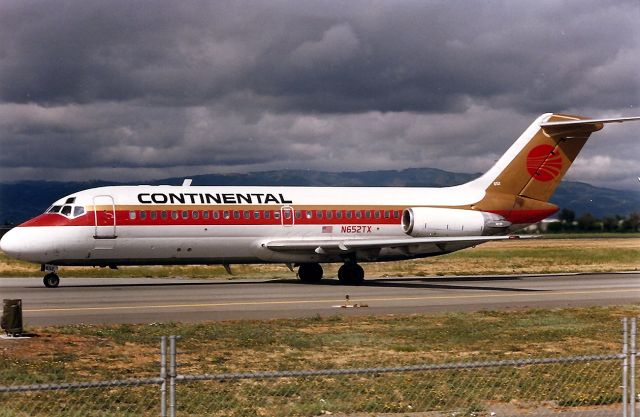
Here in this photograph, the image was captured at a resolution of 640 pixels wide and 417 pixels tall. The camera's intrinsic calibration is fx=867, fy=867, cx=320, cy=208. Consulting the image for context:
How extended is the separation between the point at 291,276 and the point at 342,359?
2473 centimetres

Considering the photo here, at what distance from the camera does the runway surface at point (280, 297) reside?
73.6 ft

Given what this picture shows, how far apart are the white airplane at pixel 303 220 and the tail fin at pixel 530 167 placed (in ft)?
0.14

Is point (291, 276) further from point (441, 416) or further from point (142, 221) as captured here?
point (441, 416)

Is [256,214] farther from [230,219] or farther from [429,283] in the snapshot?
[429,283]

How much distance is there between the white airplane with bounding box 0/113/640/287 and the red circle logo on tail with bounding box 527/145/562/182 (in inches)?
1.7

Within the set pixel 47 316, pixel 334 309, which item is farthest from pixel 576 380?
pixel 47 316

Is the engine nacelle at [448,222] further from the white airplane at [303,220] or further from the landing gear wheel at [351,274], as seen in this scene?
the landing gear wheel at [351,274]

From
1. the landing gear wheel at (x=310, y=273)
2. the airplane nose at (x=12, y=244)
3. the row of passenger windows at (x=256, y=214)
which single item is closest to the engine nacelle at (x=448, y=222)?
the row of passenger windows at (x=256, y=214)

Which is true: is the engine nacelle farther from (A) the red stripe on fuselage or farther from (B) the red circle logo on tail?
(B) the red circle logo on tail

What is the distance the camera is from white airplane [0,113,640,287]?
3106 cm

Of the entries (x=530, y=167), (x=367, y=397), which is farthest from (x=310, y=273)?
(x=367, y=397)

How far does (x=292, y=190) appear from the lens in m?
35.6

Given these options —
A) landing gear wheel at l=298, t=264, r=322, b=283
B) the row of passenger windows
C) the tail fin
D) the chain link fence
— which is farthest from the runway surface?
the chain link fence

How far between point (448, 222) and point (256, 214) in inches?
320
